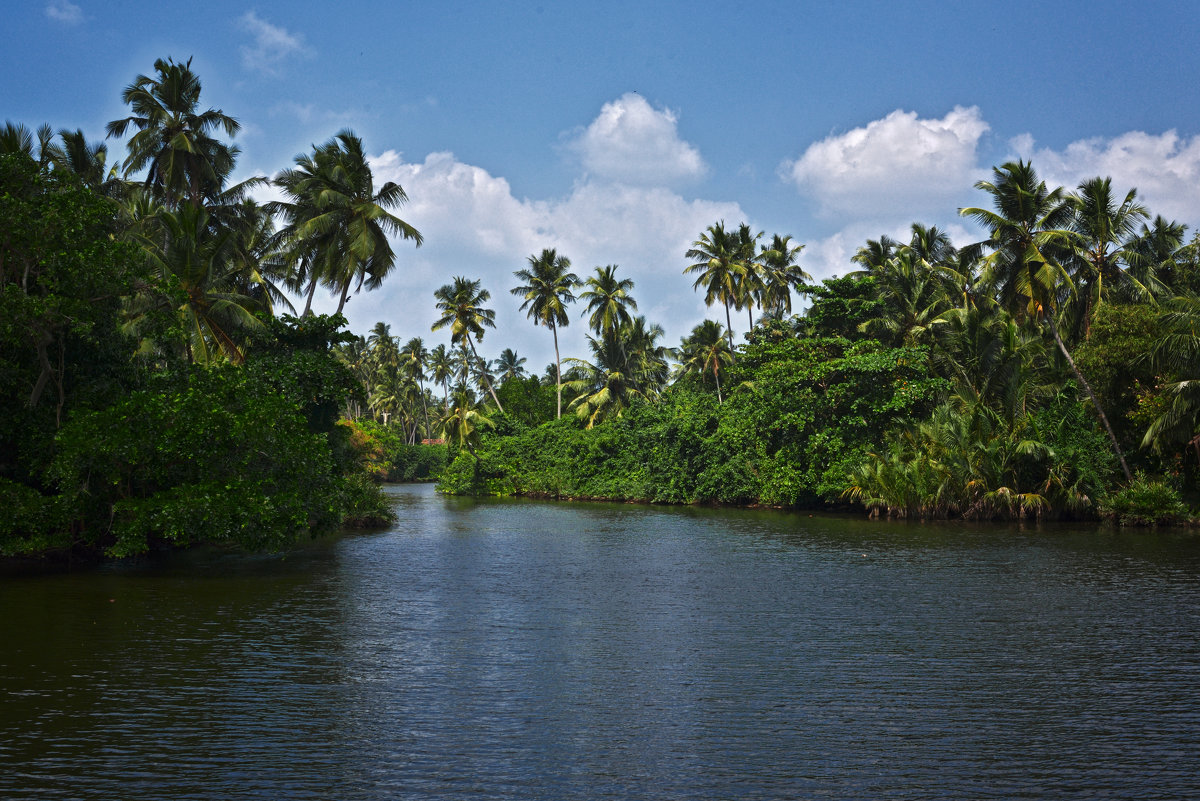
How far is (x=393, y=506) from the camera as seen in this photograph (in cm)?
5166

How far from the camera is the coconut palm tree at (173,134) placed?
3466cm

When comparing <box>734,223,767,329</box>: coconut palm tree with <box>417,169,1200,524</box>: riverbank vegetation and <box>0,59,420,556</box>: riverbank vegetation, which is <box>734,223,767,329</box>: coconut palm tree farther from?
<box>0,59,420,556</box>: riverbank vegetation

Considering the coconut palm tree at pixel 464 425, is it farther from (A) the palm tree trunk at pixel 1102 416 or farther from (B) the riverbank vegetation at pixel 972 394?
(A) the palm tree trunk at pixel 1102 416

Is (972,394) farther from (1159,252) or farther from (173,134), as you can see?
(173,134)

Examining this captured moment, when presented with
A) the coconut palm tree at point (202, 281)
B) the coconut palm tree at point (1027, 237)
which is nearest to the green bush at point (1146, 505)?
the coconut palm tree at point (1027, 237)

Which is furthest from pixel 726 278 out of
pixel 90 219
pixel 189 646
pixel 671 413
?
pixel 189 646

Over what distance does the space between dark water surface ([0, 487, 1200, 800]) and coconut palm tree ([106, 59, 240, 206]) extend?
768 inches

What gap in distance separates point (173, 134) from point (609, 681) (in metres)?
32.4

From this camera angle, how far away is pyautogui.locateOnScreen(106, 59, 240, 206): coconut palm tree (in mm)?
34656

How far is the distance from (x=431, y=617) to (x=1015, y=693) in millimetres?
10204

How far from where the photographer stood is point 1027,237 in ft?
129

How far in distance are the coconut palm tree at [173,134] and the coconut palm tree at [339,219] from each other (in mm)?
3790

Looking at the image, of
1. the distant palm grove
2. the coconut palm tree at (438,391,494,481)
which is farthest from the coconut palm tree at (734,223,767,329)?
the coconut palm tree at (438,391,494,481)

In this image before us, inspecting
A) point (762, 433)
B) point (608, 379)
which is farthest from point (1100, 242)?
point (608, 379)
